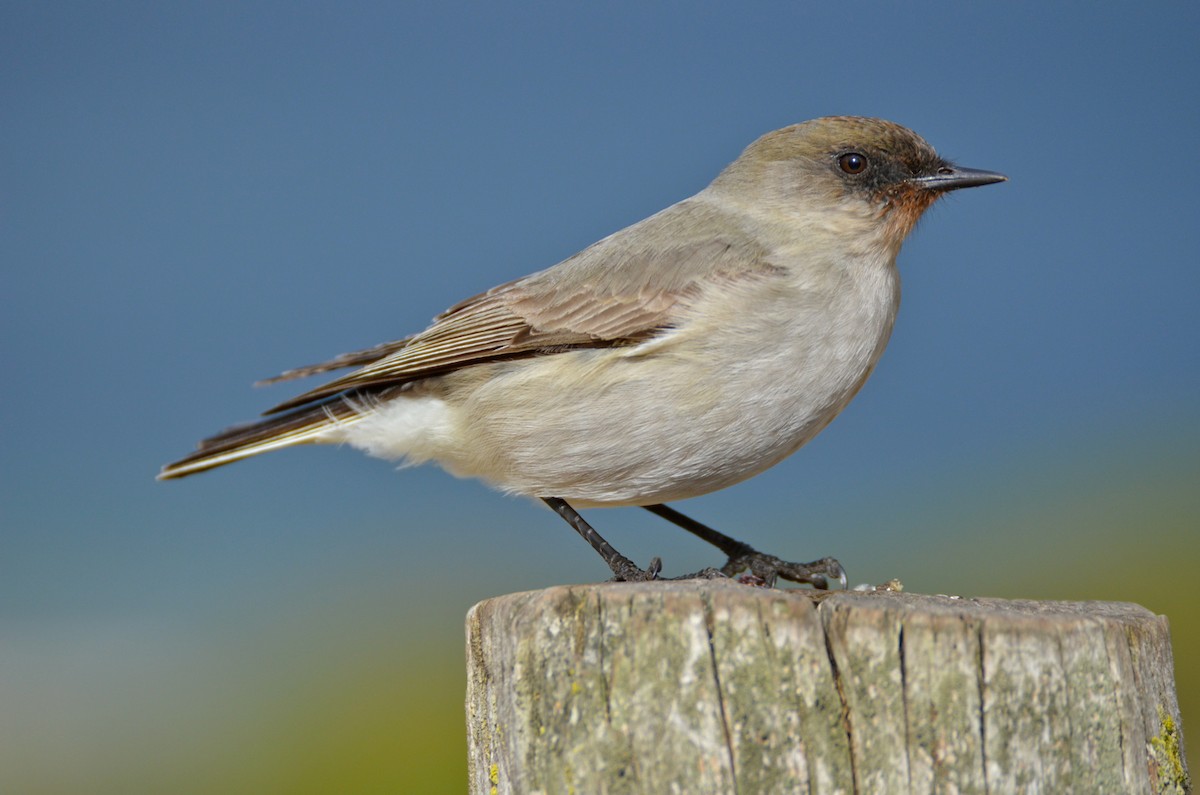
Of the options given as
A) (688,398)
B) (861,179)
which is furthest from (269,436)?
(861,179)

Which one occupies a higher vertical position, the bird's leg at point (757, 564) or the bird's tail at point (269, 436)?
the bird's tail at point (269, 436)

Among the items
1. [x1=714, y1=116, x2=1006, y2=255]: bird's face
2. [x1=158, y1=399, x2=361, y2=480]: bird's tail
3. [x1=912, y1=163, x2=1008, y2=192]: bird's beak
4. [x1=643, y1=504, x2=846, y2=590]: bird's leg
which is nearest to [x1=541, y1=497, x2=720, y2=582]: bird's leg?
[x1=643, y1=504, x2=846, y2=590]: bird's leg

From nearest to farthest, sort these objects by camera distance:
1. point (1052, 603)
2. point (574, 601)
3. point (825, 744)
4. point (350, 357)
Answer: point (825, 744) → point (574, 601) → point (1052, 603) → point (350, 357)

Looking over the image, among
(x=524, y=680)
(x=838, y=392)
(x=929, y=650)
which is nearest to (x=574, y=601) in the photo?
(x=524, y=680)

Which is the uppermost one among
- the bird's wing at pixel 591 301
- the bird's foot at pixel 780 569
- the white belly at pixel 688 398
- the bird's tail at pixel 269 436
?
the bird's wing at pixel 591 301

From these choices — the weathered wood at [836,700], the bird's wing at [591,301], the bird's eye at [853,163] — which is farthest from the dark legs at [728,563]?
the bird's eye at [853,163]

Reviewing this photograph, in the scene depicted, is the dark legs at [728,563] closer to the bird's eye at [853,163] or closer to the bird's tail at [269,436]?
the bird's tail at [269,436]

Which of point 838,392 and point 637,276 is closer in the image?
point 838,392

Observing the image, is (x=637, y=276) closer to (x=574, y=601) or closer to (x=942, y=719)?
(x=574, y=601)
